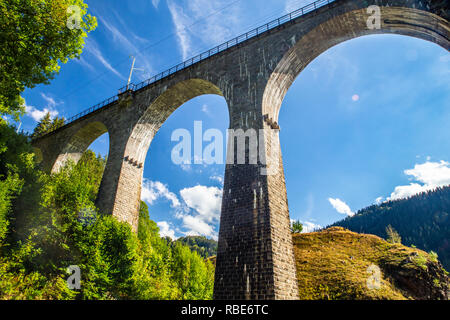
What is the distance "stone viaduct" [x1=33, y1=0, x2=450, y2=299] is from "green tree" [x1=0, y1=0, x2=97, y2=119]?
6.83m

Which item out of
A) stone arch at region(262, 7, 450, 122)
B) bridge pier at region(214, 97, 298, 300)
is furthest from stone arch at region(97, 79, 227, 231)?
bridge pier at region(214, 97, 298, 300)

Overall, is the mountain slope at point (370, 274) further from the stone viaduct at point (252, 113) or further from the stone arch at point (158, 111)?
the stone arch at point (158, 111)

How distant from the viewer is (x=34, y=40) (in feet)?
41.8

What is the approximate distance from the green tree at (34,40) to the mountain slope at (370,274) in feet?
66.4

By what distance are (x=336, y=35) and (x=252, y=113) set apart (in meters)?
6.63

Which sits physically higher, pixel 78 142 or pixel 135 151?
pixel 78 142

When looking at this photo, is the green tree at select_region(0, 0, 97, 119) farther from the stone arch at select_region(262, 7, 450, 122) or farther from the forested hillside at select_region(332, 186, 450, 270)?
the forested hillside at select_region(332, 186, 450, 270)

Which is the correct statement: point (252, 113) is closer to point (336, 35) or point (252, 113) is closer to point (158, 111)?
point (336, 35)

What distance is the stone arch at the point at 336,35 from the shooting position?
11.8 m

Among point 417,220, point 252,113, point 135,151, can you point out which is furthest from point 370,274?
point 417,220

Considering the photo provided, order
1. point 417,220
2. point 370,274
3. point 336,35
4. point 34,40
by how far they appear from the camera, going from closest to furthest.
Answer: point 34,40, point 336,35, point 370,274, point 417,220

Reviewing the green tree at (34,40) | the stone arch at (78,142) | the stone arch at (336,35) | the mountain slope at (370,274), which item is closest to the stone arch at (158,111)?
the stone arch at (336,35)
